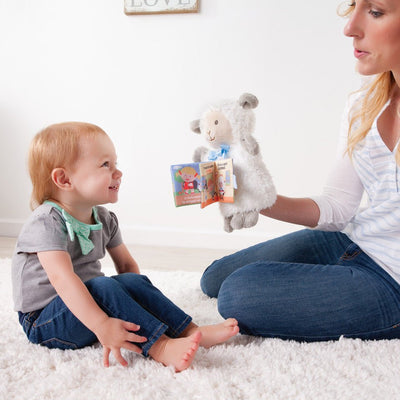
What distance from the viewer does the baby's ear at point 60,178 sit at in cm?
104

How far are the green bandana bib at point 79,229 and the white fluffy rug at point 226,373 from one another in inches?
9.0

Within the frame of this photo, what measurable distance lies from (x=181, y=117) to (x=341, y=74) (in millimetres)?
757

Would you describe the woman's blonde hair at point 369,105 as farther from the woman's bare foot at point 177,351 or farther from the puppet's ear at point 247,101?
the woman's bare foot at point 177,351

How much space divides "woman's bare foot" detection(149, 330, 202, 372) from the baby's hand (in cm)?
4

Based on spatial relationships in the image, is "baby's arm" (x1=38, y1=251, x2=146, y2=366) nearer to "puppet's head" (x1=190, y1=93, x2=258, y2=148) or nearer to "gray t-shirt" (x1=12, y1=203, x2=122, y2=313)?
"gray t-shirt" (x1=12, y1=203, x2=122, y2=313)

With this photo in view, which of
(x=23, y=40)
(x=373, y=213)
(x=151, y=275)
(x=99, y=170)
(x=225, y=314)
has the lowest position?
(x=151, y=275)

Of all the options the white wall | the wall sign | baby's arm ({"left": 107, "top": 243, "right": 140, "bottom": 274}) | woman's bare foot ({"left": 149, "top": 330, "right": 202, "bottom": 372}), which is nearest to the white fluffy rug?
woman's bare foot ({"left": 149, "top": 330, "right": 202, "bottom": 372})

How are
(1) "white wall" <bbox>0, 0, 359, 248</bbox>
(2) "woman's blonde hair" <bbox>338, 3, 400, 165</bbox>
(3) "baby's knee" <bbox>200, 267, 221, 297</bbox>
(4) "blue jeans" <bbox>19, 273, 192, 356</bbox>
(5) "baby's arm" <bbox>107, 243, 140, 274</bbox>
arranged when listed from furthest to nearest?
(1) "white wall" <bbox>0, 0, 359, 248</bbox>
(3) "baby's knee" <bbox>200, 267, 221, 297</bbox>
(5) "baby's arm" <bbox>107, 243, 140, 274</bbox>
(2) "woman's blonde hair" <bbox>338, 3, 400, 165</bbox>
(4) "blue jeans" <bbox>19, 273, 192, 356</bbox>

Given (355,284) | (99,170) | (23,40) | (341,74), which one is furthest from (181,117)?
(355,284)

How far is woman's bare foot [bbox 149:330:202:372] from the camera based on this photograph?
2.97 ft

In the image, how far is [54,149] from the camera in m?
1.04

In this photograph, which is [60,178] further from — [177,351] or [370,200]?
[370,200]

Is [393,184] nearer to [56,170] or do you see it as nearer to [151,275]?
[56,170]

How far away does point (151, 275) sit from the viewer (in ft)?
5.51
